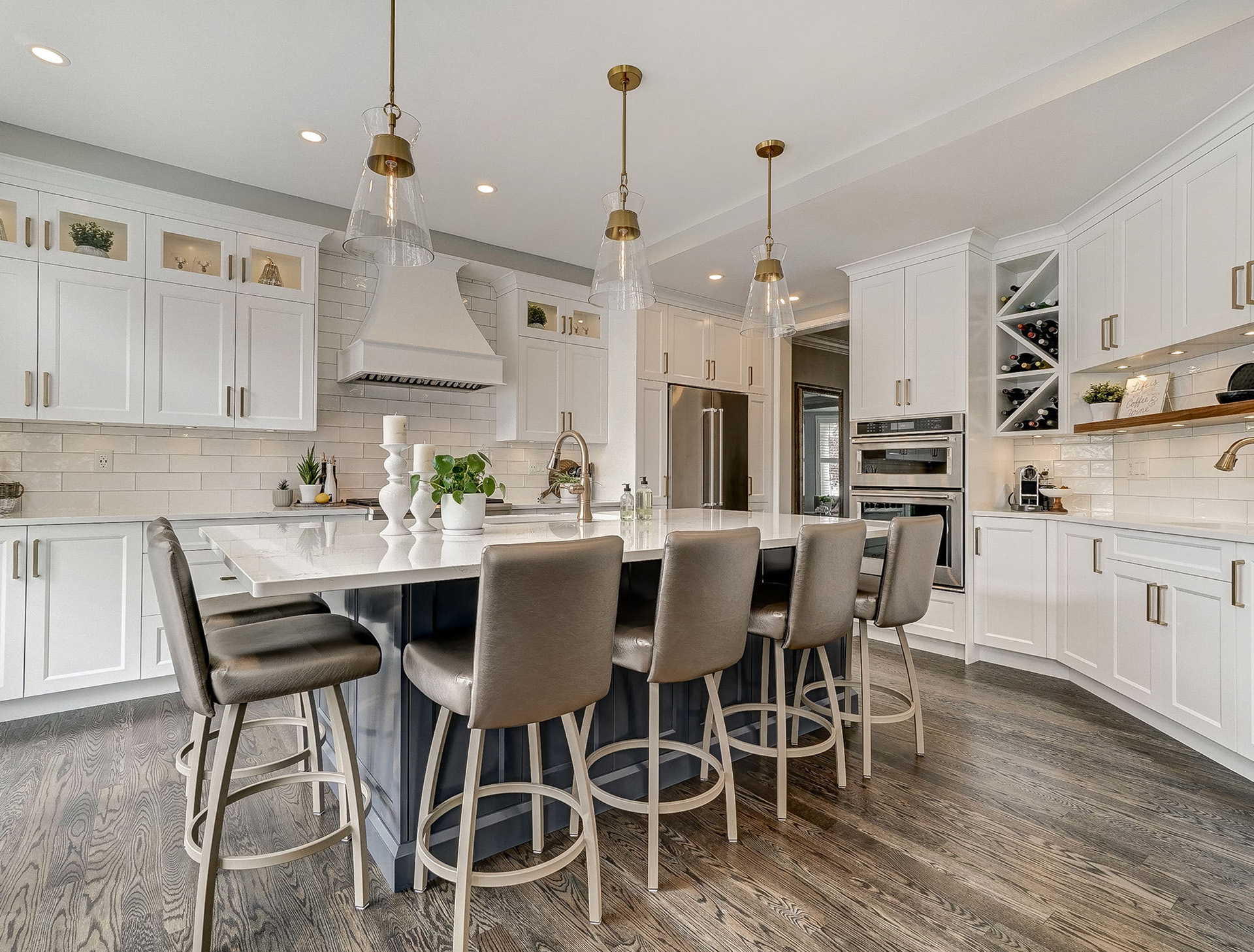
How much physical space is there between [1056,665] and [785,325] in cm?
261

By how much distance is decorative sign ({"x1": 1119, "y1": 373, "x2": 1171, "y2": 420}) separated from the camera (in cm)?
330

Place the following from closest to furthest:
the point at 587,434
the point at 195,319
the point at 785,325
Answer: the point at 785,325
the point at 195,319
the point at 587,434

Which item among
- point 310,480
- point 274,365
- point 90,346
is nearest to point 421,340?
point 274,365

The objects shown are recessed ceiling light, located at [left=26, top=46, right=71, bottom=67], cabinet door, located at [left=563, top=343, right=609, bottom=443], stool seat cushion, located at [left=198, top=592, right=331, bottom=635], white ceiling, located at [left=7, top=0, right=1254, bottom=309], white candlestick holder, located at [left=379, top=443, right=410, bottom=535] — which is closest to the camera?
stool seat cushion, located at [left=198, top=592, right=331, bottom=635]

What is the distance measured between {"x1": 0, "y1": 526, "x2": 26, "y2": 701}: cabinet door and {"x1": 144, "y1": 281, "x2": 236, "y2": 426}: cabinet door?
0.80 m

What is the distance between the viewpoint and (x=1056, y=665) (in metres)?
3.59

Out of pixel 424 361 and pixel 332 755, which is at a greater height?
pixel 424 361

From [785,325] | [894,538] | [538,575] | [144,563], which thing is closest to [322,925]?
[538,575]

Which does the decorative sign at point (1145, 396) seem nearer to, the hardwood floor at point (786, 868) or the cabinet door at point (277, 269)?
the hardwood floor at point (786, 868)

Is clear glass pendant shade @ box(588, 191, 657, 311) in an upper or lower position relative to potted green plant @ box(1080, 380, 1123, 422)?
upper

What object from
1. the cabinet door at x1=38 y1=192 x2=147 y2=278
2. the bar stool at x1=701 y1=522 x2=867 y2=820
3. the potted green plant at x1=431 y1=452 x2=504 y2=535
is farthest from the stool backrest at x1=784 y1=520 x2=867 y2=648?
the cabinet door at x1=38 y1=192 x2=147 y2=278

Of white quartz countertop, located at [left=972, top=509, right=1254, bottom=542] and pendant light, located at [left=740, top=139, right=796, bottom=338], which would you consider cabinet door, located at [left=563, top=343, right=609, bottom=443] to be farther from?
white quartz countertop, located at [left=972, top=509, right=1254, bottom=542]

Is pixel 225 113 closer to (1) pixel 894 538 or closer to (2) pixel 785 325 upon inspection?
(2) pixel 785 325

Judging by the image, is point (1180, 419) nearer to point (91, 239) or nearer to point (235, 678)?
point (235, 678)
